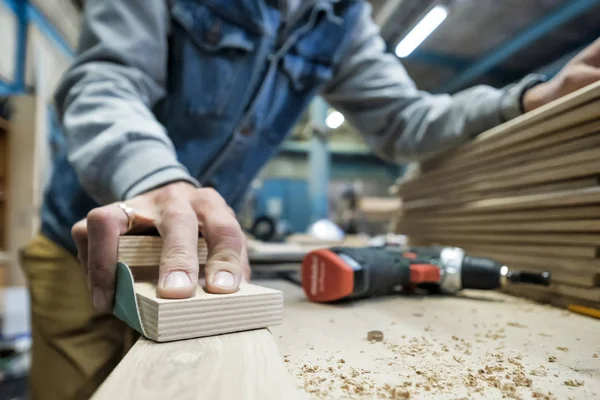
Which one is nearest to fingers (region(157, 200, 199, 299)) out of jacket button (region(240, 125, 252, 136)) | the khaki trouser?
the khaki trouser

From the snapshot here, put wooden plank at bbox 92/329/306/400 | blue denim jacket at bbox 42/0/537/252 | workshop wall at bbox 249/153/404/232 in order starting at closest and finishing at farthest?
1. wooden plank at bbox 92/329/306/400
2. blue denim jacket at bbox 42/0/537/252
3. workshop wall at bbox 249/153/404/232

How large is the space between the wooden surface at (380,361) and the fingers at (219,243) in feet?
0.23

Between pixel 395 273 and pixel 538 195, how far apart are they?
12.6 inches

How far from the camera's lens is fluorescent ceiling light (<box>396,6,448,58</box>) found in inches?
70.6

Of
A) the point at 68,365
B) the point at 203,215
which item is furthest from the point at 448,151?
the point at 68,365

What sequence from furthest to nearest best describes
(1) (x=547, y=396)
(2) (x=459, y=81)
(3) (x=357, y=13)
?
1. (2) (x=459, y=81)
2. (3) (x=357, y=13)
3. (1) (x=547, y=396)

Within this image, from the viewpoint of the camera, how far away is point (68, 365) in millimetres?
946

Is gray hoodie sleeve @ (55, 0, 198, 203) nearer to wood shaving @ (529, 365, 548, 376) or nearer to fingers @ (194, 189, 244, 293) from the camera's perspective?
fingers @ (194, 189, 244, 293)

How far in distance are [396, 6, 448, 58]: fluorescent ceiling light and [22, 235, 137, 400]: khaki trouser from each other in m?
1.77

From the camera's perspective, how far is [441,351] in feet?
1.54

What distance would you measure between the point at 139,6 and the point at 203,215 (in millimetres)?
643

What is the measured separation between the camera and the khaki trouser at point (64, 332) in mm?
913

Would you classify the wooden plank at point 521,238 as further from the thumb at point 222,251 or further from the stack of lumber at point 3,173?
the stack of lumber at point 3,173

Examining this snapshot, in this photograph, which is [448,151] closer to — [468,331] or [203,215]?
[468,331]
